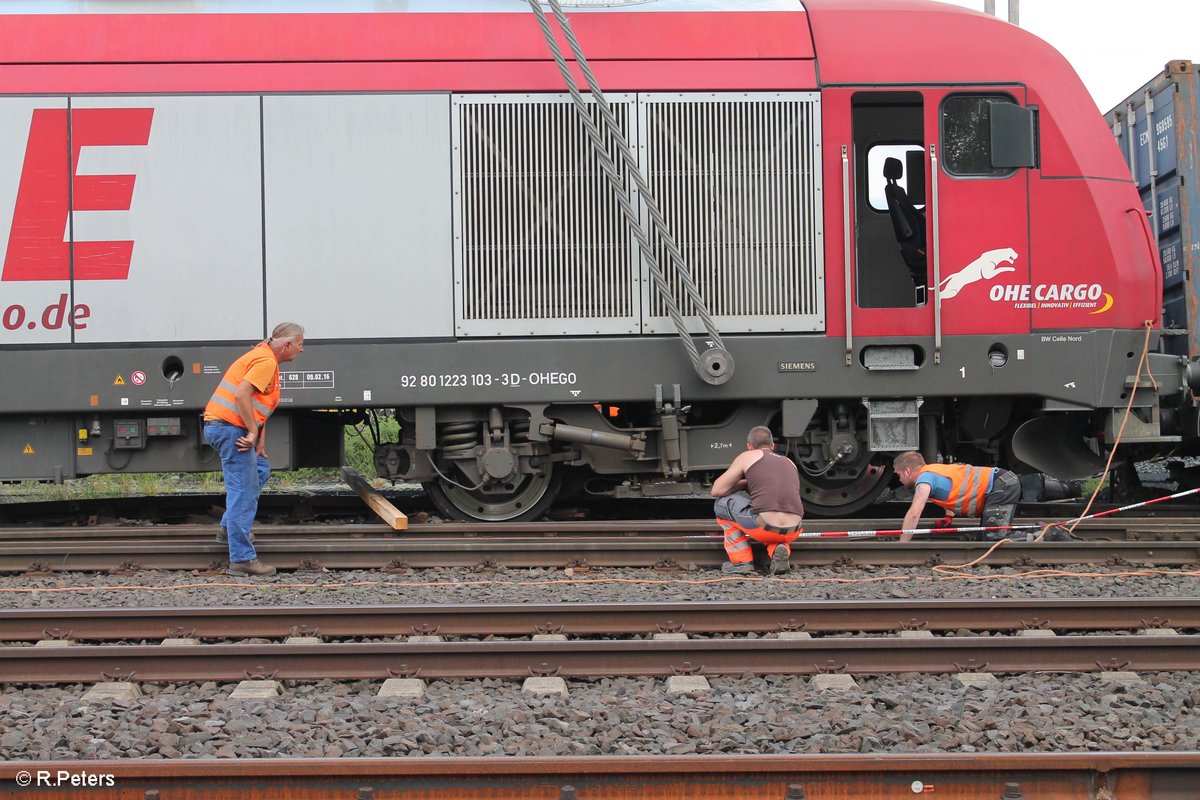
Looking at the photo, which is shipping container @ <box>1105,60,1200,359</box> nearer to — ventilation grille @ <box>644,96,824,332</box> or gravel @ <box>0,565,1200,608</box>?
ventilation grille @ <box>644,96,824,332</box>

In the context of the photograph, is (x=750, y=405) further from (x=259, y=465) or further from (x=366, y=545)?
(x=259, y=465)

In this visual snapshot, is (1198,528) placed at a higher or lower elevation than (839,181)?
lower

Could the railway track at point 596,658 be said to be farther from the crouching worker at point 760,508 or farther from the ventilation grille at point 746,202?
the ventilation grille at point 746,202

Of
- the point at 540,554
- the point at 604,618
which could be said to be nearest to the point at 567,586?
the point at 540,554

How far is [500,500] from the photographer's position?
27.3ft

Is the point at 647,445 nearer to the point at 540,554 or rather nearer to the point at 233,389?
the point at 540,554

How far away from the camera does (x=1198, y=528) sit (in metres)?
7.41

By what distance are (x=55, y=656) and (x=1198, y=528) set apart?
7.31m

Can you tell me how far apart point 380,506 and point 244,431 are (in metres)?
1.61

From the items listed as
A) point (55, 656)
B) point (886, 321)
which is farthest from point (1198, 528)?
point (55, 656)

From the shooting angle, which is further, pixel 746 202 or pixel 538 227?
pixel 746 202

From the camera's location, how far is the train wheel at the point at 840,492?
27.6ft

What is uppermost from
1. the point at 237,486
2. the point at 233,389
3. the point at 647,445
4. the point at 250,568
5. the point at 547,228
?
the point at 547,228

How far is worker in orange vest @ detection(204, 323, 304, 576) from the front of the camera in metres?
6.55
